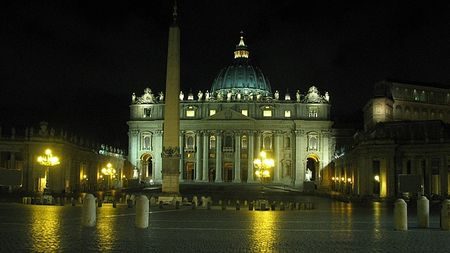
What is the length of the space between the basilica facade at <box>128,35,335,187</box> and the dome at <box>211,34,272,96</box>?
56.7ft

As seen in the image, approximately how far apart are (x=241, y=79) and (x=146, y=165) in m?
30.5

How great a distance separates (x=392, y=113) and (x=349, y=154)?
20877 mm

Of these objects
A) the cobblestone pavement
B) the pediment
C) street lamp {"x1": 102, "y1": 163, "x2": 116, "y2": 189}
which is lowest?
the cobblestone pavement

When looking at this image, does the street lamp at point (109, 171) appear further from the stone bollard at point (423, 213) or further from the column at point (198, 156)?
the stone bollard at point (423, 213)

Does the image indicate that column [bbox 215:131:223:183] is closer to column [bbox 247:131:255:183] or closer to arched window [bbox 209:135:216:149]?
arched window [bbox 209:135:216:149]

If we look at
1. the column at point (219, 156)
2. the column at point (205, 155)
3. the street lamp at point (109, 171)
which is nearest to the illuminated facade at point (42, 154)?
the street lamp at point (109, 171)

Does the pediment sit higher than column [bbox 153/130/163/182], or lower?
higher

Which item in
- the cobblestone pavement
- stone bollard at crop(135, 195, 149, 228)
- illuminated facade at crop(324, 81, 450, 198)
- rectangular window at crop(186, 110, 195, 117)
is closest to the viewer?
the cobblestone pavement

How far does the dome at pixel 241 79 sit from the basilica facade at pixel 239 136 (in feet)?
56.7

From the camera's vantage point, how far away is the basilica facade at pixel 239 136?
413 feet

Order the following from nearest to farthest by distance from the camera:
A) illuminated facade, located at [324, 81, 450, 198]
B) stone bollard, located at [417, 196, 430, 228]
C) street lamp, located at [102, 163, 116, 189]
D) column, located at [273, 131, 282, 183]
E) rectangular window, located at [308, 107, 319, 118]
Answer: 1. stone bollard, located at [417, 196, 430, 228]
2. illuminated facade, located at [324, 81, 450, 198]
3. street lamp, located at [102, 163, 116, 189]
4. column, located at [273, 131, 282, 183]
5. rectangular window, located at [308, 107, 319, 118]

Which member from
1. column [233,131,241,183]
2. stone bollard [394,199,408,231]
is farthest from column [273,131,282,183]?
stone bollard [394,199,408,231]

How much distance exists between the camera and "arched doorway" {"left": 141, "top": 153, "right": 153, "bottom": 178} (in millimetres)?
130625

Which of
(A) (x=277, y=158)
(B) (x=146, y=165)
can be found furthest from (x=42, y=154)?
(A) (x=277, y=158)
